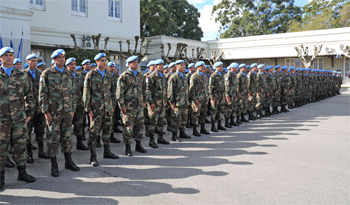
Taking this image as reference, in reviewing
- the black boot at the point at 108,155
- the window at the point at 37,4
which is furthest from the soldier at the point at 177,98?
the window at the point at 37,4

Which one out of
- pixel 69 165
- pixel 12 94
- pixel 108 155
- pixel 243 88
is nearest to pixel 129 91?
pixel 108 155

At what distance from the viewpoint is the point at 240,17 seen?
46125 mm

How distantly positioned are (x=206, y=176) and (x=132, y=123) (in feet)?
6.65

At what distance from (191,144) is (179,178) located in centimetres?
246

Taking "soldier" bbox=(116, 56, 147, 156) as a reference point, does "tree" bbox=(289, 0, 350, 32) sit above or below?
above

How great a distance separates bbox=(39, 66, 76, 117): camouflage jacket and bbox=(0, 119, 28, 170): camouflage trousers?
0.50 m

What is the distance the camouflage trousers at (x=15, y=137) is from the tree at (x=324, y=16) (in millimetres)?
41066

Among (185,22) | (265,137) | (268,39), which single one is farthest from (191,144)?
(185,22)

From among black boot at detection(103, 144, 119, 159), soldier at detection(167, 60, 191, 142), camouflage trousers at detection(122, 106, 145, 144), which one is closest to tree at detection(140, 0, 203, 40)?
soldier at detection(167, 60, 191, 142)

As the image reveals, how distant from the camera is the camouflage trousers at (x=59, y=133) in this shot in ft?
16.2

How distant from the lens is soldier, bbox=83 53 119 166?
5.56 meters

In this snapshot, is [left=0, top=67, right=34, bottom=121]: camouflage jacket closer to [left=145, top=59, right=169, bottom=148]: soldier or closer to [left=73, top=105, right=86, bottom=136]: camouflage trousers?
[left=73, top=105, right=86, bottom=136]: camouflage trousers

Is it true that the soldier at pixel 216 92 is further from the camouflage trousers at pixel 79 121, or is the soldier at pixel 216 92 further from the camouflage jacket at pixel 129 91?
the camouflage trousers at pixel 79 121

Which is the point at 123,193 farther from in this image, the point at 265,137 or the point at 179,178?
the point at 265,137
